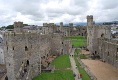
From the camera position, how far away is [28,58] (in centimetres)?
2944

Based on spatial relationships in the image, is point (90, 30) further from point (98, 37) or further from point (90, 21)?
point (98, 37)

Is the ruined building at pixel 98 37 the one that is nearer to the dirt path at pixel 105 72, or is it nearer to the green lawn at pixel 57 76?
the dirt path at pixel 105 72

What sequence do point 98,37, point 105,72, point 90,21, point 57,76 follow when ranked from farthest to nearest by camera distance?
point 90,21 < point 98,37 < point 105,72 < point 57,76

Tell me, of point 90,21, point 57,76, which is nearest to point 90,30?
point 90,21

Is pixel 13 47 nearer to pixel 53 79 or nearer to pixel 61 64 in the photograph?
pixel 53 79

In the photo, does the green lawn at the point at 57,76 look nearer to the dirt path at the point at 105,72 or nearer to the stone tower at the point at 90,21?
the dirt path at the point at 105,72

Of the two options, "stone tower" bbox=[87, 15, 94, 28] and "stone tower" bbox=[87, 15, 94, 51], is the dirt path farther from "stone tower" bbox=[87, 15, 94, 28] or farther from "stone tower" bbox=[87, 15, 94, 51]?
"stone tower" bbox=[87, 15, 94, 28]

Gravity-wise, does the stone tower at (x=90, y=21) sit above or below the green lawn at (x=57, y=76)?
above

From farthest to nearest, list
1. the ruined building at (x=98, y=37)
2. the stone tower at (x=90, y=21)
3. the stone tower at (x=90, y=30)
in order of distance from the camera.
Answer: the stone tower at (x=90, y=21), the stone tower at (x=90, y=30), the ruined building at (x=98, y=37)

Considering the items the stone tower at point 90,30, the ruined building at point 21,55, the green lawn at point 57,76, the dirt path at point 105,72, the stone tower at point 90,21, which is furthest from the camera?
the stone tower at point 90,21

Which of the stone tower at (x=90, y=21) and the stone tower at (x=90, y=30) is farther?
the stone tower at (x=90, y=21)

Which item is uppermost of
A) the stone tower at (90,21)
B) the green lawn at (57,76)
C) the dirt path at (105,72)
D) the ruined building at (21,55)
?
the stone tower at (90,21)

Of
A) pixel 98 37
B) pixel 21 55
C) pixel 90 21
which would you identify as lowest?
pixel 21 55

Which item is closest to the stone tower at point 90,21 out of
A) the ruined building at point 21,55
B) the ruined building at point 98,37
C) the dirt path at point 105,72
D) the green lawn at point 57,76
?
the ruined building at point 98,37
